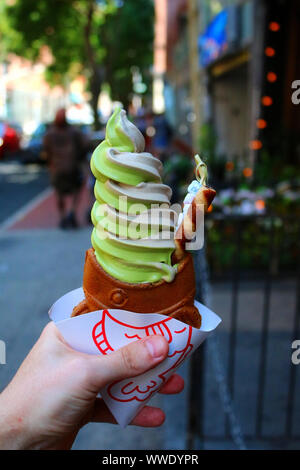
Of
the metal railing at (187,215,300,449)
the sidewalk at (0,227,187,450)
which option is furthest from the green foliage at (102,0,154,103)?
the metal railing at (187,215,300,449)

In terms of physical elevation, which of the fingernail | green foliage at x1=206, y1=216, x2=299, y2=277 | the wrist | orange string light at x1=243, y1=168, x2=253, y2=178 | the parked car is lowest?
the parked car

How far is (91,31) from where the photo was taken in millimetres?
20594

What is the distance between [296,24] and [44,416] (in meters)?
8.90

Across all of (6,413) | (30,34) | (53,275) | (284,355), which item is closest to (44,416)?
(6,413)

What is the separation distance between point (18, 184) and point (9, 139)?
8.63 m

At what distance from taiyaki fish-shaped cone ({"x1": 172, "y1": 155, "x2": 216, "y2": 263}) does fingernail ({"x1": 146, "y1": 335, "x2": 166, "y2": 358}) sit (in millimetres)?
325

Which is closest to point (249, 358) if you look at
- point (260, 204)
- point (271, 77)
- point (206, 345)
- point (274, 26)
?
point (206, 345)

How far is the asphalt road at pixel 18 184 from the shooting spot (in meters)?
12.6

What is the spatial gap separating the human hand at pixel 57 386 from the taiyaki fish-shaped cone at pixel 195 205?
33cm

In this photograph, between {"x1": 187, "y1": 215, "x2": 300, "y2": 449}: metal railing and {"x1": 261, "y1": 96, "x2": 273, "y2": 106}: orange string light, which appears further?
{"x1": 261, "y1": 96, "x2": 273, "y2": 106}: orange string light

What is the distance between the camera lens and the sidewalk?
3.54m

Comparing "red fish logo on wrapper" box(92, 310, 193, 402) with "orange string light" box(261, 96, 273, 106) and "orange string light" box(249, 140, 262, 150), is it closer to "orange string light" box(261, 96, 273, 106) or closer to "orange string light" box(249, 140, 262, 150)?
"orange string light" box(249, 140, 262, 150)

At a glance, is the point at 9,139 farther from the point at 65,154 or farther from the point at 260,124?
the point at 260,124
